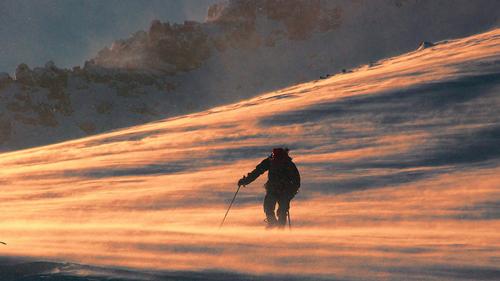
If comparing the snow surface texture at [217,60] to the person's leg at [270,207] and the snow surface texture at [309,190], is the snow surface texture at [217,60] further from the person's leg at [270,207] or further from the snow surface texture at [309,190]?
the person's leg at [270,207]

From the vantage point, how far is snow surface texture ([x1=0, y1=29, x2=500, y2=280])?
5.73 m

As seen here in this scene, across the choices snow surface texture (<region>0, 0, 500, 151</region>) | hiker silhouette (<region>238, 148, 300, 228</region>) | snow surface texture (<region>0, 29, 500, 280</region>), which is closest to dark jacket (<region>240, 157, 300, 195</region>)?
hiker silhouette (<region>238, 148, 300, 228</region>)

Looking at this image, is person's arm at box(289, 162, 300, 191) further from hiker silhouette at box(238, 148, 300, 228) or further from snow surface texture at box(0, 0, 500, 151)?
snow surface texture at box(0, 0, 500, 151)

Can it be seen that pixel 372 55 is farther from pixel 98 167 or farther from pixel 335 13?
pixel 98 167

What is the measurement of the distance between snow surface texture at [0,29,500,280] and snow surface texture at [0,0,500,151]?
351 ft

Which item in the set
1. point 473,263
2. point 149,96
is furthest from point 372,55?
point 473,263

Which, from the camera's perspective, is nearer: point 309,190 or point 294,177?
point 294,177

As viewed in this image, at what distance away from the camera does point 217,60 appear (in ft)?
563

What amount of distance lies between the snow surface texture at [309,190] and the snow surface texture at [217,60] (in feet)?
351

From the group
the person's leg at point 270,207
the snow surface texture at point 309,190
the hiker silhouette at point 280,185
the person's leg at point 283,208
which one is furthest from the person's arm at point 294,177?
the snow surface texture at point 309,190

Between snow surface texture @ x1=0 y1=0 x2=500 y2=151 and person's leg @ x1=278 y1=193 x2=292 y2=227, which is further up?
snow surface texture @ x1=0 y1=0 x2=500 y2=151

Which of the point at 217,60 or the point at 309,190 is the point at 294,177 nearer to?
the point at 309,190

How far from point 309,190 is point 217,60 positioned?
523 ft

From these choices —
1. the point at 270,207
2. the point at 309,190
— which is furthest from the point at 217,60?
the point at 270,207
